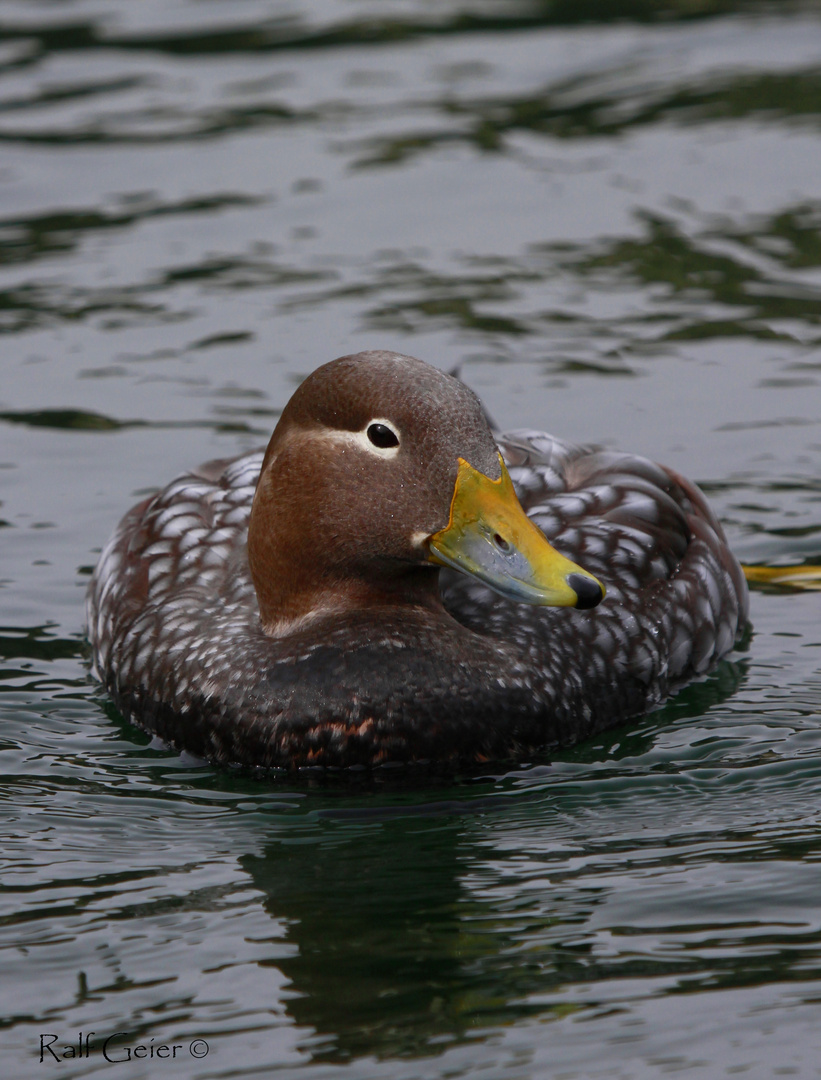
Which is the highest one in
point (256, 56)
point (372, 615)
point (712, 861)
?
point (256, 56)

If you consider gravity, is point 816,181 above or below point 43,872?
above

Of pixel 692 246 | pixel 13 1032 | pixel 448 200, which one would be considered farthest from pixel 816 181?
pixel 13 1032

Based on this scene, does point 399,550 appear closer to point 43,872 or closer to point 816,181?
point 43,872

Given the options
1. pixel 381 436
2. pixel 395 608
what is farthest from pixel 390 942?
pixel 381 436

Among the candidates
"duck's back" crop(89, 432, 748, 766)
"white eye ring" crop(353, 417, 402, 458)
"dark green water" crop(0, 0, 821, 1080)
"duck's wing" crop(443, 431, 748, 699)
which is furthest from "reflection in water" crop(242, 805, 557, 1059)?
"white eye ring" crop(353, 417, 402, 458)

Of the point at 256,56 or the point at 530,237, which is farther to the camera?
the point at 256,56

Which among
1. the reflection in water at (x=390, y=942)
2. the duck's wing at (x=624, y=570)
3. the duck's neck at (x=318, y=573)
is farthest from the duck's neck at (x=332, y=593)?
the reflection in water at (x=390, y=942)

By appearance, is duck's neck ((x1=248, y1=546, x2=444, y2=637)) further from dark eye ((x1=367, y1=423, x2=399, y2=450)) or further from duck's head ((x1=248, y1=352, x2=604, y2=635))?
dark eye ((x1=367, y1=423, x2=399, y2=450))

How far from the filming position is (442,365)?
35.2 feet

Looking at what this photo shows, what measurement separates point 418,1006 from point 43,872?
1583 mm

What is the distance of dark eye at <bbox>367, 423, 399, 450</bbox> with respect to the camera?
6.33 metres

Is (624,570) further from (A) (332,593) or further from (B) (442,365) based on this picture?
(B) (442,365)

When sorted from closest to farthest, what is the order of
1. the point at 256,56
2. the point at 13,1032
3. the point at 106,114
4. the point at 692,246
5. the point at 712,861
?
the point at 13,1032 < the point at 712,861 < the point at 692,246 < the point at 106,114 < the point at 256,56

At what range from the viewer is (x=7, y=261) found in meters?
12.2
